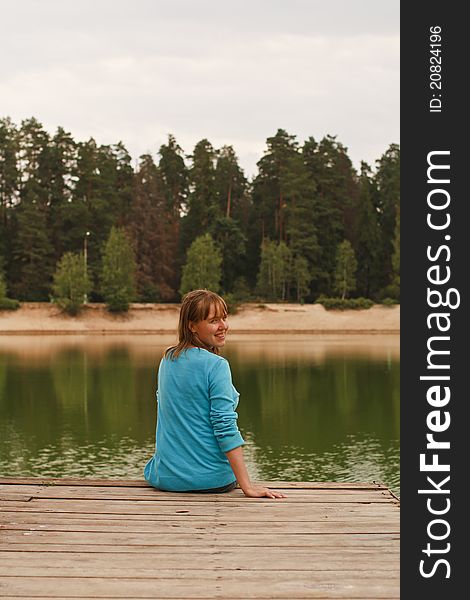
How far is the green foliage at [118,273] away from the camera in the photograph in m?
49.8

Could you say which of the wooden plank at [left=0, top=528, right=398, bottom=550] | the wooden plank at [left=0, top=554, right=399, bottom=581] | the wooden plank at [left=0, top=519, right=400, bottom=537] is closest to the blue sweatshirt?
the wooden plank at [left=0, top=519, right=400, bottom=537]

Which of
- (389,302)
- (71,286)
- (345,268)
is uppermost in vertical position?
(345,268)

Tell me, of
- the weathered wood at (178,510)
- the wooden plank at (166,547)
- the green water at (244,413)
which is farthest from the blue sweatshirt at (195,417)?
the green water at (244,413)

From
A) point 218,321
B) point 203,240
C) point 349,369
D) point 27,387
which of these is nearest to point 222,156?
point 203,240

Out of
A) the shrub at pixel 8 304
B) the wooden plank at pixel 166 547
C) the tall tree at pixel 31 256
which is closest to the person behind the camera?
the wooden plank at pixel 166 547

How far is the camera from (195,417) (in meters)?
4.46

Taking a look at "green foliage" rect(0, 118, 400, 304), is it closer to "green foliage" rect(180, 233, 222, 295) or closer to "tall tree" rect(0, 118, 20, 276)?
"tall tree" rect(0, 118, 20, 276)

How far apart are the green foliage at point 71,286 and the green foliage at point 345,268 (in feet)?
49.3

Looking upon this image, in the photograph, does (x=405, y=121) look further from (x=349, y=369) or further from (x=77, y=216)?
(x=77, y=216)

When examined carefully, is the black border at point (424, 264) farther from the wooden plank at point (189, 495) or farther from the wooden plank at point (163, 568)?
the wooden plank at point (189, 495)

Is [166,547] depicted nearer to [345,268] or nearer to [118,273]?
[118,273]

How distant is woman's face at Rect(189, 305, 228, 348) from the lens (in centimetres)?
445

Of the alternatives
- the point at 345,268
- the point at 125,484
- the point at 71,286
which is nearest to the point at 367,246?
the point at 345,268

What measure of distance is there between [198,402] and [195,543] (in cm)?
104
